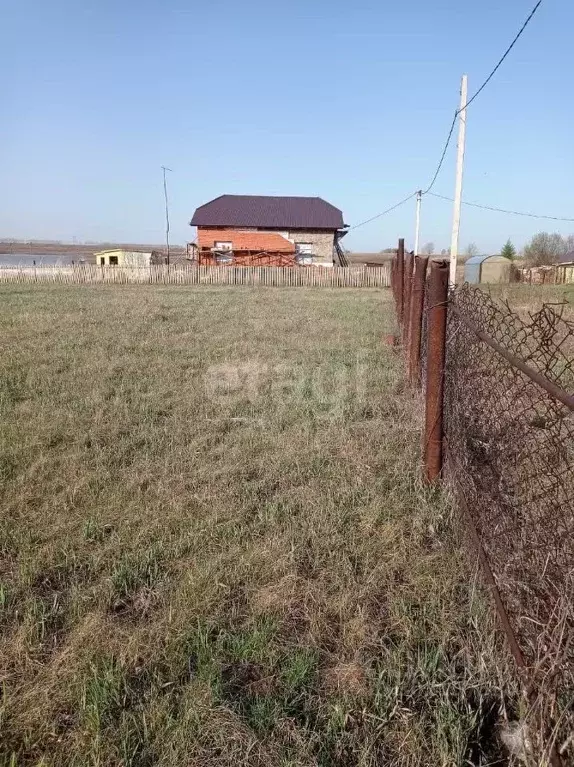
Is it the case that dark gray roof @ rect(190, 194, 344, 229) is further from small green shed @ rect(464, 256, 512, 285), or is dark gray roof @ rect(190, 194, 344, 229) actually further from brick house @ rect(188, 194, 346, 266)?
small green shed @ rect(464, 256, 512, 285)

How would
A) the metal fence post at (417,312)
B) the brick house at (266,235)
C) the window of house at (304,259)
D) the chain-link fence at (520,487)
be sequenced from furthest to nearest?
1. the window of house at (304,259)
2. the brick house at (266,235)
3. the metal fence post at (417,312)
4. the chain-link fence at (520,487)

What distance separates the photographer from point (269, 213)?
3850cm

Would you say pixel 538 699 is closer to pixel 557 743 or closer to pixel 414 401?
pixel 557 743

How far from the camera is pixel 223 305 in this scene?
17062 millimetres

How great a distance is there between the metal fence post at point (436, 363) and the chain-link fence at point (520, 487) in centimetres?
2

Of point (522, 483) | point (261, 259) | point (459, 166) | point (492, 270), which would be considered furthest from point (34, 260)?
point (522, 483)

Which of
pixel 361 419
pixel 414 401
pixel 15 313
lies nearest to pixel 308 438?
pixel 361 419

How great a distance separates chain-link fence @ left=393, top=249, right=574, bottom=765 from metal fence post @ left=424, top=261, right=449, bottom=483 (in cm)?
2

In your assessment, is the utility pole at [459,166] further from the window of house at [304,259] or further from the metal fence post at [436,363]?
the window of house at [304,259]

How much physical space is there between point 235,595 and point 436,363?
1803 millimetres

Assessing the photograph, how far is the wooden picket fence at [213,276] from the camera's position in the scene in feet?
100

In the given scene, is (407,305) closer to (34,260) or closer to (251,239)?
(251,239)

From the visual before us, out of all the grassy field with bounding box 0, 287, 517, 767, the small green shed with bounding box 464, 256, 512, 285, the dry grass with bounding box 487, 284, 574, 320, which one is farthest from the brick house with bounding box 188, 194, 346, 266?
the grassy field with bounding box 0, 287, 517, 767

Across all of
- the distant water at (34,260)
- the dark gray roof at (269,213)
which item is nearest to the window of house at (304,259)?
the dark gray roof at (269,213)
